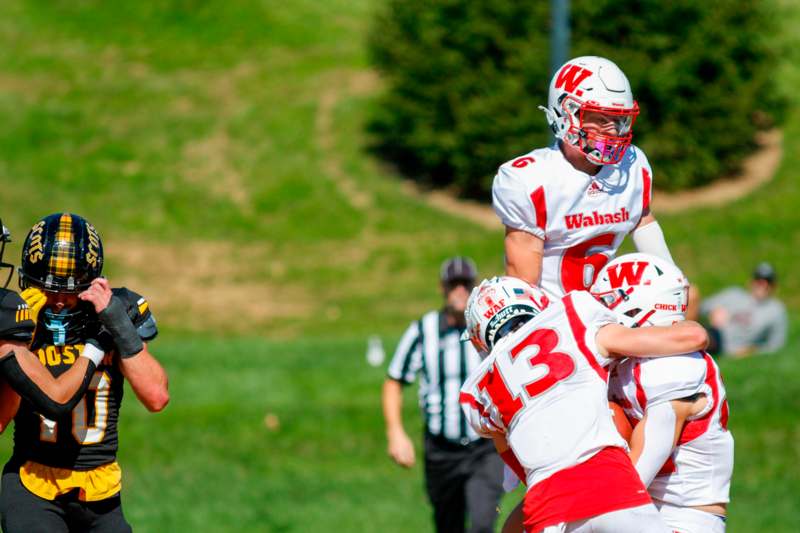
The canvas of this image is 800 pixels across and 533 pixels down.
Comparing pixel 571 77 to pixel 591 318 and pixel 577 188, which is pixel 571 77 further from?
pixel 591 318

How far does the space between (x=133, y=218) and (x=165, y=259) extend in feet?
6.23

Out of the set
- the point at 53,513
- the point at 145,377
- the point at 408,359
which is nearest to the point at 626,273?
the point at 145,377

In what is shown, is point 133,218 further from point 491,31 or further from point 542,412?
point 542,412

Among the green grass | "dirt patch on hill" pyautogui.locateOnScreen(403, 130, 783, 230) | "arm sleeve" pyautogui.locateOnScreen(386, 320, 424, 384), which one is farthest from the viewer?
"dirt patch on hill" pyautogui.locateOnScreen(403, 130, 783, 230)

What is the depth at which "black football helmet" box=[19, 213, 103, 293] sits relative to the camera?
538 cm

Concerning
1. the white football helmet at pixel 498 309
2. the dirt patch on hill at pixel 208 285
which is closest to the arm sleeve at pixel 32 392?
the white football helmet at pixel 498 309

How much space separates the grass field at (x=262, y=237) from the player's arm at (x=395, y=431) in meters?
2.25

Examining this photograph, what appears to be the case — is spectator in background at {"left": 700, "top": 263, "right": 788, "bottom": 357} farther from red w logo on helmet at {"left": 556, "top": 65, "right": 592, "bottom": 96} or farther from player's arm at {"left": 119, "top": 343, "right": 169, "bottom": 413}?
player's arm at {"left": 119, "top": 343, "right": 169, "bottom": 413}

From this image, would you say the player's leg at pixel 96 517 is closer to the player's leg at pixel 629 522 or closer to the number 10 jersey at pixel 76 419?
the number 10 jersey at pixel 76 419

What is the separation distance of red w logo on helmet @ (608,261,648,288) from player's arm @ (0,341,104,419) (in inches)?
94.9

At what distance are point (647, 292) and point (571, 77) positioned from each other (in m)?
1.20

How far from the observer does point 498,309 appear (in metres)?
5.04

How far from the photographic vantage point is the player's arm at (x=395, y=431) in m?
8.59

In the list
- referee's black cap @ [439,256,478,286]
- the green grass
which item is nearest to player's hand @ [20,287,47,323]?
referee's black cap @ [439,256,478,286]
